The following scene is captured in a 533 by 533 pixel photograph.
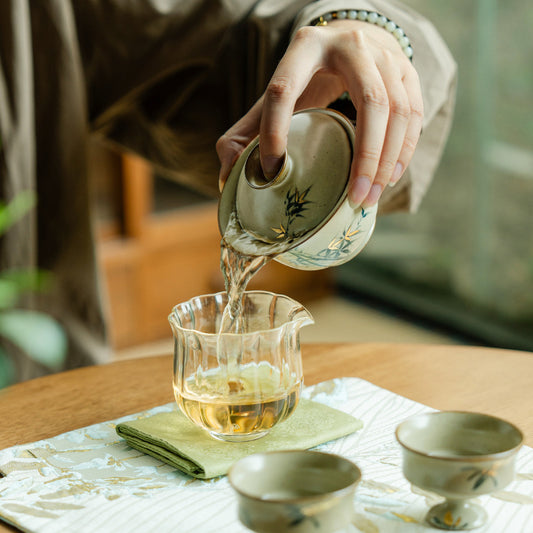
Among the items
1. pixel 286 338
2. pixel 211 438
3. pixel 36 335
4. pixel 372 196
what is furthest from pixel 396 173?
pixel 36 335

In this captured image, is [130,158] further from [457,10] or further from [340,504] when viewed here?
[340,504]

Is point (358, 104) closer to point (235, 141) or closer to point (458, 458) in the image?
point (235, 141)

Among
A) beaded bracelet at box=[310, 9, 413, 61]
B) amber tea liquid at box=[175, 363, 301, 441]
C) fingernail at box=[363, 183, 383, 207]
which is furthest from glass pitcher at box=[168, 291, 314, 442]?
beaded bracelet at box=[310, 9, 413, 61]

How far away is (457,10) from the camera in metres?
2.47

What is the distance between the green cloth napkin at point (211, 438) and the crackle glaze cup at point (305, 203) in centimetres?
15

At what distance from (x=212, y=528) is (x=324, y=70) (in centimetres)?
48

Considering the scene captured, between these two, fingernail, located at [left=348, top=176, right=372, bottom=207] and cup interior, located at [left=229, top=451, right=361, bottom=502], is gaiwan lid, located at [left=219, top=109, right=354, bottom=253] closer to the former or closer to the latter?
fingernail, located at [left=348, top=176, right=372, bottom=207]

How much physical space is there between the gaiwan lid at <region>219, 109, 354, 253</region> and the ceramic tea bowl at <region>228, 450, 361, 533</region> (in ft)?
0.76

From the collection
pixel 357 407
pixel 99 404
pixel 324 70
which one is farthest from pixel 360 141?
pixel 99 404

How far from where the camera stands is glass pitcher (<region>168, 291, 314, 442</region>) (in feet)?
2.47

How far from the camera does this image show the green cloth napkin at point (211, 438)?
73cm

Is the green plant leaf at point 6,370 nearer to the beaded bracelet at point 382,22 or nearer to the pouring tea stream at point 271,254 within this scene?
the pouring tea stream at point 271,254

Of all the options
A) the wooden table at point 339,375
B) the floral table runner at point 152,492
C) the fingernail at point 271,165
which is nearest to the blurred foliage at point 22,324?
the wooden table at point 339,375

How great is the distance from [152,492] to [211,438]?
100mm
